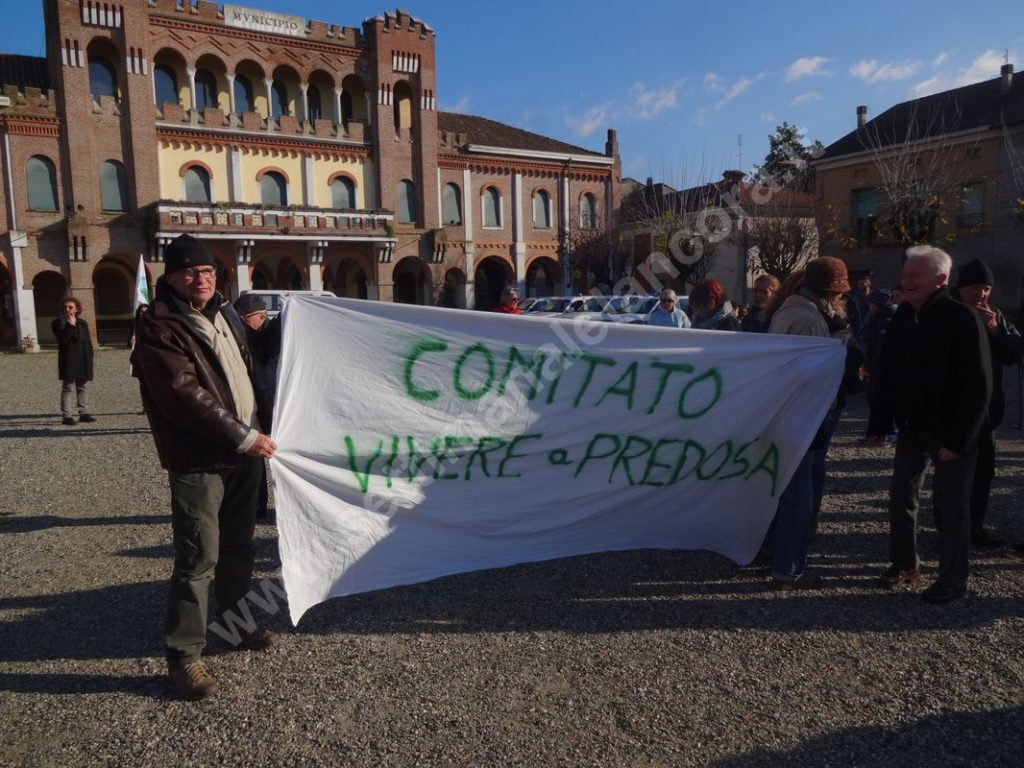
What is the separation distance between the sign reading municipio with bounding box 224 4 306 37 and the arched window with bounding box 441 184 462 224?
958cm

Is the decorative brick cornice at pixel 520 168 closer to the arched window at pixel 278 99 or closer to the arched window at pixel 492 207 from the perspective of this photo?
the arched window at pixel 492 207

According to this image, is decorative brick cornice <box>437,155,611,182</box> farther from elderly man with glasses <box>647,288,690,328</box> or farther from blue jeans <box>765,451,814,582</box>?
blue jeans <box>765,451,814,582</box>

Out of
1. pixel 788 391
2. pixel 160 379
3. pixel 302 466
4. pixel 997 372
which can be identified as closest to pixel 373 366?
pixel 302 466

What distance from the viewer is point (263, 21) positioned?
31.6 metres

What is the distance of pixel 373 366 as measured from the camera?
396 centimetres

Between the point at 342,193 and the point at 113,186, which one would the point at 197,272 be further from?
the point at 342,193

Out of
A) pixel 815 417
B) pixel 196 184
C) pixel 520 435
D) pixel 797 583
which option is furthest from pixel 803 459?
pixel 196 184

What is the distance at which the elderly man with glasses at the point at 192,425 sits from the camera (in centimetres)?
318

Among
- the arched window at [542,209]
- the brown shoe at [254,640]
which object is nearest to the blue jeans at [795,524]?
the brown shoe at [254,640]

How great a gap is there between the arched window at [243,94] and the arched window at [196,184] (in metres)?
4.03

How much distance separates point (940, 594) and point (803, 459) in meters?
1.05

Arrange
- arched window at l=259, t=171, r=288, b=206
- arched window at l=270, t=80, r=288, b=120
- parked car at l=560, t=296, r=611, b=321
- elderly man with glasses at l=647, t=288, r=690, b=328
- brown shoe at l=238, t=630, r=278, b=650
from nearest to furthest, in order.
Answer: brown shoe at l=238, t=630, r=278, b=650 → elderly man with glasses at l=647, t=288, r=690, b=328 → parked car at l=560, t=296, r=611, b=321 → arched window at l=259, t=171, r=288, b=206 → arched window at l=270, t=80, r=288, b=120

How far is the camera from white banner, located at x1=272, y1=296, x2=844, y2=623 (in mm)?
3832

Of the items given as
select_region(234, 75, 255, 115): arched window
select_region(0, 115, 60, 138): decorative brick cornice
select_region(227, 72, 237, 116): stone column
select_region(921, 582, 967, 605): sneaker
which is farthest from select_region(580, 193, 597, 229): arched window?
select_region(921, 582, 967, 605): sneaker
